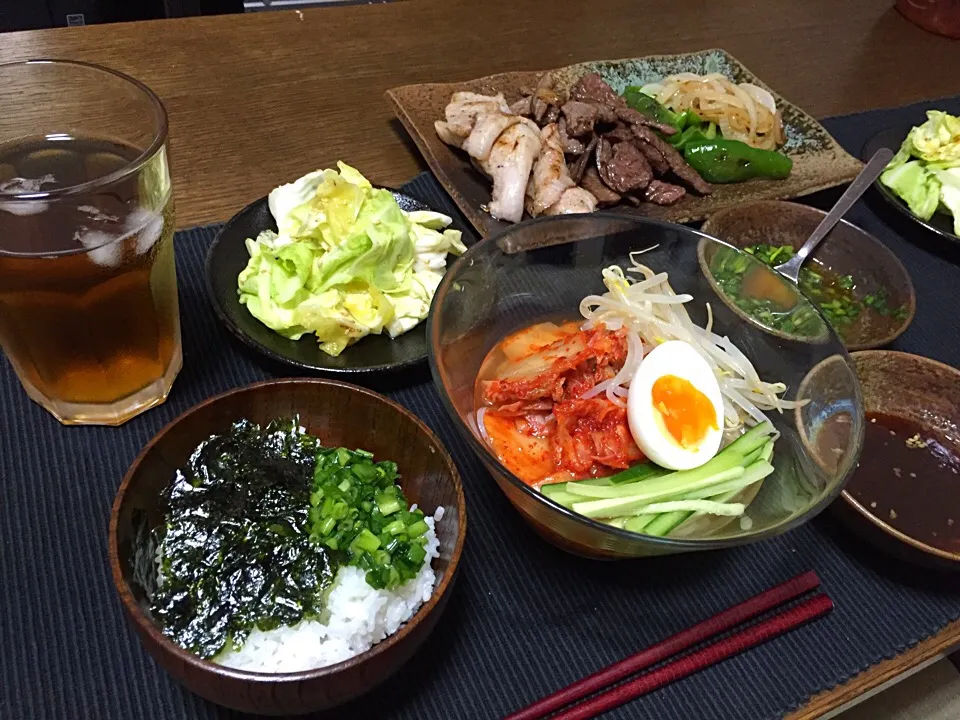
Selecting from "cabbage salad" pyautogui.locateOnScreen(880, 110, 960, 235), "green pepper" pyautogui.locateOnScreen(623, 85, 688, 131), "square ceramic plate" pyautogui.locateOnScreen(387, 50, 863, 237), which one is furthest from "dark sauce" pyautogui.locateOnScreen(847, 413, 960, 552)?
"green pepper" pyautogui.locateOnScreen(623, 85, 688, 131)

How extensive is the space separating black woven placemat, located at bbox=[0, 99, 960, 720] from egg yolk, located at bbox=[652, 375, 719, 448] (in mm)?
208

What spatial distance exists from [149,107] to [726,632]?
1207mm

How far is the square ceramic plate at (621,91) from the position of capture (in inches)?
76.9

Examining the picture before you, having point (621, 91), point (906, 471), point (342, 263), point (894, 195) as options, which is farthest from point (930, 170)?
→ point (342, 263)

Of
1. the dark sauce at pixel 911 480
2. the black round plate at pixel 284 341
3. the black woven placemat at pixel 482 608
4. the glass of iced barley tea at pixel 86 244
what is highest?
the glass of iced barley tea at pixel 86 244

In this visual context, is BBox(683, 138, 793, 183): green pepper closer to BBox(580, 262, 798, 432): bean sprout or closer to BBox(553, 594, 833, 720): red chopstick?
BBox(580, 262, 798, 432): bean sprout

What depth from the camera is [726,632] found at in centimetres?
116

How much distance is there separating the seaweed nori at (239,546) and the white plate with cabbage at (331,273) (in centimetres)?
28

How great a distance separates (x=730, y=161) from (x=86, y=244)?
66.8 inches

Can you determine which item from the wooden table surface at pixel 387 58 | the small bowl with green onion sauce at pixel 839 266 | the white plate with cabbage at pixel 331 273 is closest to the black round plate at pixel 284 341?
the white plate with cabbage at pixel 331 273

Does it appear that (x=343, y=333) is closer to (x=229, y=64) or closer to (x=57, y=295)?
(x=57, y=295)

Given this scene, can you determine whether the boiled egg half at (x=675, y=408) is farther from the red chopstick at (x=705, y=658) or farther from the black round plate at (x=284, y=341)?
the black round plate at (x=284, y=341)

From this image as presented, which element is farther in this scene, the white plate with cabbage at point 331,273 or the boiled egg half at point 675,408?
the white plate with cabbage at point 331,273

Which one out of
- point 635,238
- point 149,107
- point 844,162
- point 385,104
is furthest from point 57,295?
point 844,162
